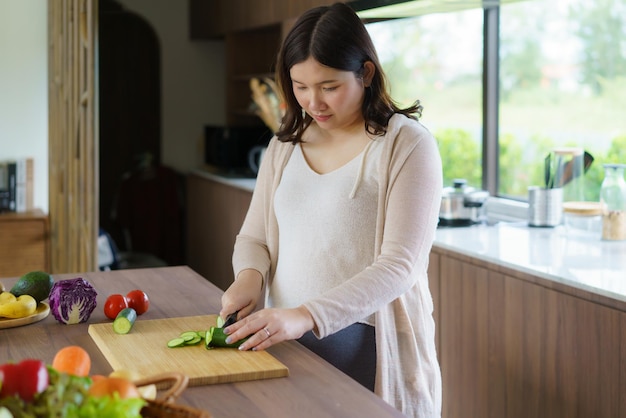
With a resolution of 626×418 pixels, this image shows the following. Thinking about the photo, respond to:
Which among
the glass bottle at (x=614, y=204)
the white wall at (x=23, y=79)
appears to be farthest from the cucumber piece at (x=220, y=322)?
the white wall at (x=23, y=79)

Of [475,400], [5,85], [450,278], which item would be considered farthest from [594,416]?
[5,85]

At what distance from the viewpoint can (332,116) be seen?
1896 millimetres

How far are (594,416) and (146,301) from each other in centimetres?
114

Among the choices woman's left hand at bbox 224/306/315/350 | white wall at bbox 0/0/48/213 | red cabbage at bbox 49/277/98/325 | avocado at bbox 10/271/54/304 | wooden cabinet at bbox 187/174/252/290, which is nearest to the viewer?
woman's left hand at bbox 224/306/315/350

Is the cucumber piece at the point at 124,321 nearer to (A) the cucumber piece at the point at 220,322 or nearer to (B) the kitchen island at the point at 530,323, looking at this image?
(A) the cucumber piece at the point at 220,322

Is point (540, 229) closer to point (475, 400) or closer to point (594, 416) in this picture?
point (475, 400)

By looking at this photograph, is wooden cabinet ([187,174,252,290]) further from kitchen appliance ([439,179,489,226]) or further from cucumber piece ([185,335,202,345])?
cucumber piece ([185,335,202,345])

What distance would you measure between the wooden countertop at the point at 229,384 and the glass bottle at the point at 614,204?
4.52ft

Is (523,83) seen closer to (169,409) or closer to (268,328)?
(268,328)

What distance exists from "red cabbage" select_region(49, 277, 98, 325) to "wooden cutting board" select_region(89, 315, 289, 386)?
0.29 feet

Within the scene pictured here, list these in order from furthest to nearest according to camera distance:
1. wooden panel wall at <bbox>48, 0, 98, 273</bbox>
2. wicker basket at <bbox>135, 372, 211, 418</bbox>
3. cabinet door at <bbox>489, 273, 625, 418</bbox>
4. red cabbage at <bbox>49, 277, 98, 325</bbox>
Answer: wooden panel wall at <bbox>48, 0, 98, 273</bbox>
cabinet door at <bbox>489, 273, 625, 418</bbox>
red cabbage at <bbox>49, 277, 98, 325</bbox>
wicker basket at <bbox>135, 372, 211, 418</bbox>

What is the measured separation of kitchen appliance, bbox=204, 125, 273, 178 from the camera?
18.1ft

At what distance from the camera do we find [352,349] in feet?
6.13

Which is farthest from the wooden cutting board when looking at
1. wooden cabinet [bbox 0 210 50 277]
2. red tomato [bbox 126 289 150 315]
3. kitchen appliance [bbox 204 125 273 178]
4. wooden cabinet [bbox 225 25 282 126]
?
wooden cabinet [bbox 225 25 282 126]
